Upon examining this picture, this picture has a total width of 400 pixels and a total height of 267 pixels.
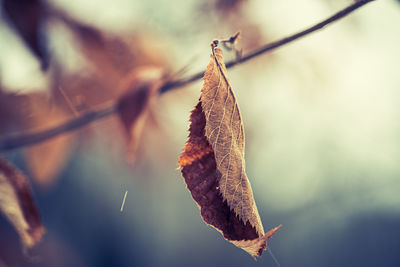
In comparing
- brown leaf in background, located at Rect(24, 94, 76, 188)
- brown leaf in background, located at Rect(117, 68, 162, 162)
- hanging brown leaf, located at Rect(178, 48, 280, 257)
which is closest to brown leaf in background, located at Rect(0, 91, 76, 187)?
brown leaf in background, located at Rect(24, 94, 76, 188)

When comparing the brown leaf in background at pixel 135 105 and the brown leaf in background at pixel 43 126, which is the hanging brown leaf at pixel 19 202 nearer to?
the brown leaf in background at pixel 135 105

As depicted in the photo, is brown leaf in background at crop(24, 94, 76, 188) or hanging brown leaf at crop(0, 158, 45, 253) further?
brown leaf in background at crop(24, 94, 76, 188)

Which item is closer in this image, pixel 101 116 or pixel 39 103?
pixel 101 116

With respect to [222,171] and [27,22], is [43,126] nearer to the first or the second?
Answer: [27,22]

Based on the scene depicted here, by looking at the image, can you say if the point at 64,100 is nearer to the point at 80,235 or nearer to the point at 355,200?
the point at 80,235

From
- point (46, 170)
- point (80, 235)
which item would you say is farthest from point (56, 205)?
point (46, 170)

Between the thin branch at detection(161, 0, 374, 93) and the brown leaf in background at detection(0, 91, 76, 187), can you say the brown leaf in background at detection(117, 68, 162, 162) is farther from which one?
the brown leaf in background at detection(0, 91, 76, 187)

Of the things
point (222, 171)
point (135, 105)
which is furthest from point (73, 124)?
point (222, 171)
